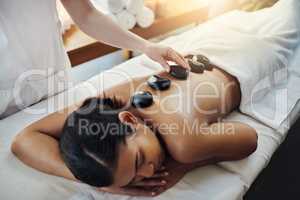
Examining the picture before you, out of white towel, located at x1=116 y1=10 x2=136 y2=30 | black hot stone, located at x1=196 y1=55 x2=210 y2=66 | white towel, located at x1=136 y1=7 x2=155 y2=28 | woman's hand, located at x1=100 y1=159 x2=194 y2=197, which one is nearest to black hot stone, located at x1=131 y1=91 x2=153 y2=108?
woman's hand, located at x1=100 y1=159 x2=194 y2=197

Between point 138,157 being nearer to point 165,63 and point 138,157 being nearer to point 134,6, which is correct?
point 165,63

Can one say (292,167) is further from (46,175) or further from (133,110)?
(46,175)

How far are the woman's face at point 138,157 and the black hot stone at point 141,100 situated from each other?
75 millimetres

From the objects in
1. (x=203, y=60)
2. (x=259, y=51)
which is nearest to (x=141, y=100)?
(x=203, y=60)

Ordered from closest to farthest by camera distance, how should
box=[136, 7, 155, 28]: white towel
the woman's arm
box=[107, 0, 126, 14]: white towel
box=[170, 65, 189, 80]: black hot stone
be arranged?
the woman's arm, box=[170, 65, 189, 80]: black hot stone, box=[107, 0, 126, 14]: white towel, box=[136, 7, 155, 28]: white towel

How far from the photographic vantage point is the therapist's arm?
0.95m

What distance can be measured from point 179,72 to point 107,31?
257 millimetres

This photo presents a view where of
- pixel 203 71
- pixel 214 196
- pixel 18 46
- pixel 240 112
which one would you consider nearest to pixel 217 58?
pixel 203 71

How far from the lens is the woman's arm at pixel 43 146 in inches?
29.5

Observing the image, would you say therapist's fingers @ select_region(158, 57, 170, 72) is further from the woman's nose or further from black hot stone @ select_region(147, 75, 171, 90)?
the woman's nose

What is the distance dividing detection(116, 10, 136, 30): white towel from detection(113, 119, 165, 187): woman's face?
80 centimetres

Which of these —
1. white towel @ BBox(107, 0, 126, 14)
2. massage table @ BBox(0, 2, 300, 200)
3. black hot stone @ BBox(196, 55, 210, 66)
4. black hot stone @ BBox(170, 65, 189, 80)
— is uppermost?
white towel @ BBox(107, 0, 126, 14)

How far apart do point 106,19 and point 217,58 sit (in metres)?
0.40

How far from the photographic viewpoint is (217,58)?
1.09 metres
